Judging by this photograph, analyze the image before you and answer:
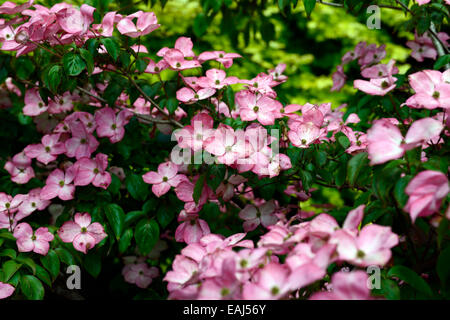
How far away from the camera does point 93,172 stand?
1188mm

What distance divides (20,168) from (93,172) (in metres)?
0.35

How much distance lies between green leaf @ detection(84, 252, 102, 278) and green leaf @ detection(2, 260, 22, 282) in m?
0.22

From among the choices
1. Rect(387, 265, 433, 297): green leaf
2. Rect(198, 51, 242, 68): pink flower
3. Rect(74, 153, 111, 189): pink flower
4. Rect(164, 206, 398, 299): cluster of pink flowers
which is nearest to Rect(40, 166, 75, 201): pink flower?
Rect(74, 153, 111, 189): pink flower

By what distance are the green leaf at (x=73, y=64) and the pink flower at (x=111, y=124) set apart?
0.28 meters

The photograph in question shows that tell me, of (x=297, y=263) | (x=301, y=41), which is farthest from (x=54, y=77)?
(x=301, y=41)

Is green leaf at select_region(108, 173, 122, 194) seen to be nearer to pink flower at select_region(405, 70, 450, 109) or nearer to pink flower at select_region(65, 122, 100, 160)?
pink flower at select_region(65, 122, 100, 160)

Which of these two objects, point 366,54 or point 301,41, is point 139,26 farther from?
point 301,41

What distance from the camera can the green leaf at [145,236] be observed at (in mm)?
1111

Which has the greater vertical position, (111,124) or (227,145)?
(227,145)

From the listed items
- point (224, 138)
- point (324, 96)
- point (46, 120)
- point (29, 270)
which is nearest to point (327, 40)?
point (324, 96)

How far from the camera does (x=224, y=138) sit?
0.94 metres

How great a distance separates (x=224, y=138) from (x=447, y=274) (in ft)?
1.65

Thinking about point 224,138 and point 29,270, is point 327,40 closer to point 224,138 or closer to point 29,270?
point 224,138

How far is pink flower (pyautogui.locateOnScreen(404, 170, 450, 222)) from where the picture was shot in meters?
0.56
